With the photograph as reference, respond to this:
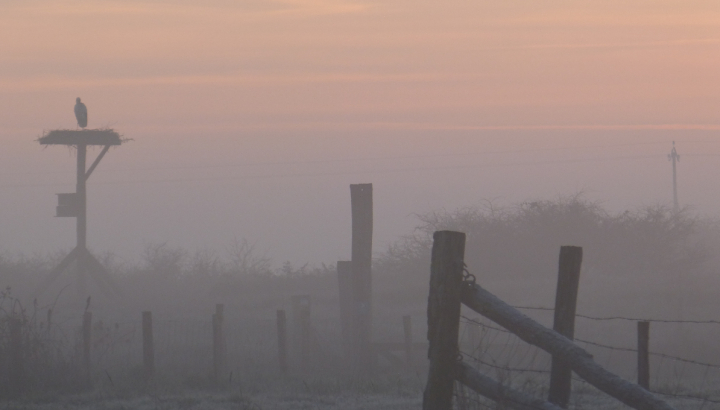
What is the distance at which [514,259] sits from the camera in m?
29.9

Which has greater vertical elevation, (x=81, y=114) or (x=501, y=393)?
(x=81, y=114)

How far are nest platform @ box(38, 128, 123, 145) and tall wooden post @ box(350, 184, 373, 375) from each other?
46.9 ft

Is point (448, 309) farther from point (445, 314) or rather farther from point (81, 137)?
point (81, 137)

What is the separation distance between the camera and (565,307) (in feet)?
17.2

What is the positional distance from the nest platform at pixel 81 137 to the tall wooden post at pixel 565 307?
2281cm

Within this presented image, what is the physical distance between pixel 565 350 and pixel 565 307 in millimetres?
1331

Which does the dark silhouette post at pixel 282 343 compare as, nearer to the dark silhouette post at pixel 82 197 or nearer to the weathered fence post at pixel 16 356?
the weathered fence post at pixel 16 356

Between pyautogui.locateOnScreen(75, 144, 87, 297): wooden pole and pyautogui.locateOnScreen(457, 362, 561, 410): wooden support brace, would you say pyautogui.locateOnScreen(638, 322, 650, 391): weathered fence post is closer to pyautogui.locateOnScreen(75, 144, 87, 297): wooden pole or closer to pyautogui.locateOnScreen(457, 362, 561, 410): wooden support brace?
pyautogui.locateOnScreen(457, 362, 561, 410): wooden support brace

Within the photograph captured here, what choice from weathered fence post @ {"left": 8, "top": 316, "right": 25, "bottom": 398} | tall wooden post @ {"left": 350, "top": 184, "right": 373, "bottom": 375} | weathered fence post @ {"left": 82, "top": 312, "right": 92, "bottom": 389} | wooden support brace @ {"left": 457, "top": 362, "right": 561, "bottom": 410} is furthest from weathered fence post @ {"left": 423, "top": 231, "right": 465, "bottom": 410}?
tall wooden post @ {"left": 350, "top": 184, "right": 373, "bottom": 375}

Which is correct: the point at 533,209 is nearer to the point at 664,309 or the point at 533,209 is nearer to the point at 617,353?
the point at 664,309

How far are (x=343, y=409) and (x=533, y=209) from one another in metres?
23.2

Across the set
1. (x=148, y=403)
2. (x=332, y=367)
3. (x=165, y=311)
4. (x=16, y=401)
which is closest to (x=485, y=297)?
(x=148, y=403)

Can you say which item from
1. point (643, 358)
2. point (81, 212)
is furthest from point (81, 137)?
point (643, 358)

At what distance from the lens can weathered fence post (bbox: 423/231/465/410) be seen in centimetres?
430
